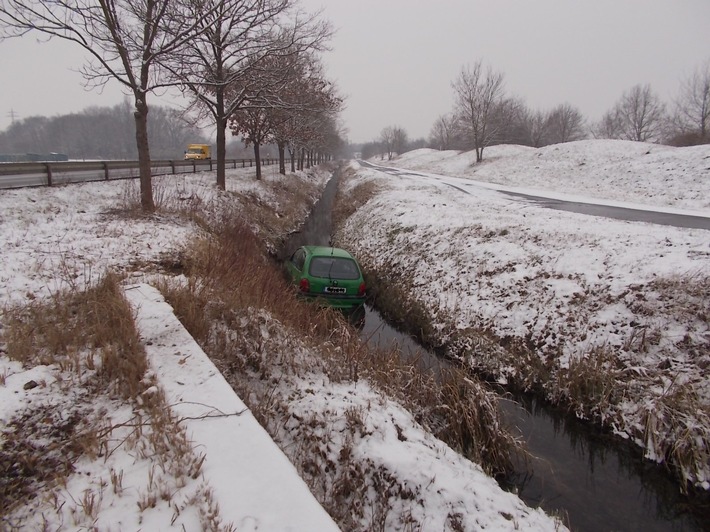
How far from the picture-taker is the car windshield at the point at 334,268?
8391mm

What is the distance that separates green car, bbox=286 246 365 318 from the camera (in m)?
8.23

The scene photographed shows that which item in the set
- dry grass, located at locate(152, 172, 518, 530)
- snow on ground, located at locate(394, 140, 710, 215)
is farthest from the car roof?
snow on ground, located at locate(394, 140, 710, 215)

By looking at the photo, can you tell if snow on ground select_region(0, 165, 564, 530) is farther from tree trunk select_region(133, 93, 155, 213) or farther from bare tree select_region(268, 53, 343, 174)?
bare tree select_region(268, 53, 343, 174)

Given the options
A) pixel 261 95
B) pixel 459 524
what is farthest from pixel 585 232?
pixel 261 95

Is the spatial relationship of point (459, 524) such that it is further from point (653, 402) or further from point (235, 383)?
point (653, 402)

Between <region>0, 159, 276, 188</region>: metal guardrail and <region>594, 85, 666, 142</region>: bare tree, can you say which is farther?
<region>594, 85, 666, 142</region>: bare tree

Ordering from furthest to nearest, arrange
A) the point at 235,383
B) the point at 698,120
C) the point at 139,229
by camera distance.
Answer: the point at 698,120 → the point at 139,229 → the point at 235,383

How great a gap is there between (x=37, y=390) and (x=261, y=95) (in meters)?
13.4

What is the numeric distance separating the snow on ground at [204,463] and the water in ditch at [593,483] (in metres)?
1.24

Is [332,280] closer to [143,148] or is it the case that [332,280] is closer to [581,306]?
[581,306]

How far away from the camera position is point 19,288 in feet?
16.9

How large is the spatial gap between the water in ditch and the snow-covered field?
0.28 metres

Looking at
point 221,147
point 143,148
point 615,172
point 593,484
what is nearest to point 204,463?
point 593,484

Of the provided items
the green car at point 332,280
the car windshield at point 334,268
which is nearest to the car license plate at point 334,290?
the green car at point 332,280
